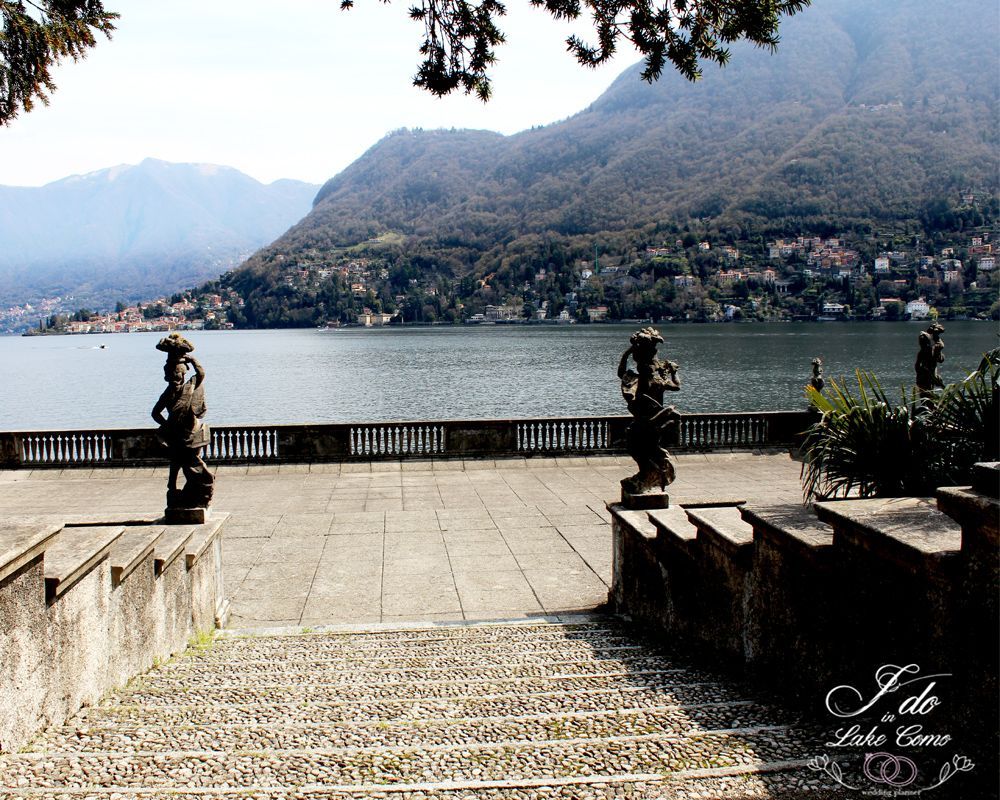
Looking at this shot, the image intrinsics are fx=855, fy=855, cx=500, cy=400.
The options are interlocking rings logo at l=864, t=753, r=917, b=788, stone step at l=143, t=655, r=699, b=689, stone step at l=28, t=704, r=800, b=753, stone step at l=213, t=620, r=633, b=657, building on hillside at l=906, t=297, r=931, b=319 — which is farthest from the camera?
building on hillside at l=906, t=297, r=931, b=319

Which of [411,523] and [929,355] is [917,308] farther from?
[411,523]

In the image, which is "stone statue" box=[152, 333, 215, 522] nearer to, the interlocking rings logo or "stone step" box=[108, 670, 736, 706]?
"stone step" box=[108, 670, 736, 706]

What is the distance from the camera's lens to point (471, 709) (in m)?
4.03

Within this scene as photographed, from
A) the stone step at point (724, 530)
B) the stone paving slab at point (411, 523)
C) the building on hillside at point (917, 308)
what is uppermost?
the building on hillside at point (917, 308)

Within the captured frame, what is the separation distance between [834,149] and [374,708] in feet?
690

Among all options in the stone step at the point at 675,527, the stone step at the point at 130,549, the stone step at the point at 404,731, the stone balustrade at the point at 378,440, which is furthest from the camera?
the stone balustrade at the point at 378,440

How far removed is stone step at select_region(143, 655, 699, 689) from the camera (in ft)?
15.6

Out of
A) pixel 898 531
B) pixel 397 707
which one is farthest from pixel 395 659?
pixel 898 531

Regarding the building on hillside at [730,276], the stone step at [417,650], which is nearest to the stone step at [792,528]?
the stone step at [417,650]

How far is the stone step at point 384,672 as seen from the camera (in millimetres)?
4754

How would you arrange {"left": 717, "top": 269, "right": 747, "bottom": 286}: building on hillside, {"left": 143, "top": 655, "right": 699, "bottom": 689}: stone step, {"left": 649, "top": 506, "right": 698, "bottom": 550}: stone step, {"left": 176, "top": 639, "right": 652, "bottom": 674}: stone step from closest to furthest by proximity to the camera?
{"left": 143, "top": 655, "right": 699, "bottom": 689}: stone step
{"left": 176, "top": 639, "right": 652, "bottom": 674}: stone step
{"left": 649, "top": 506, "right": 698, "bottom": 550}: stone step
{"left": 717, "top": 269, "right": 747, "bottom": 286}: building on hillside

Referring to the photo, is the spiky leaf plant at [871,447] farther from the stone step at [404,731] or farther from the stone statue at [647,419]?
the stone statue at [647,419]

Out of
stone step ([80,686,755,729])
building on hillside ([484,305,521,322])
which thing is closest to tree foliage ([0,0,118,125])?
stone step ([80,686,755,729])

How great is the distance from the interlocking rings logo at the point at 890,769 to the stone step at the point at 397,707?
811 millimetres
